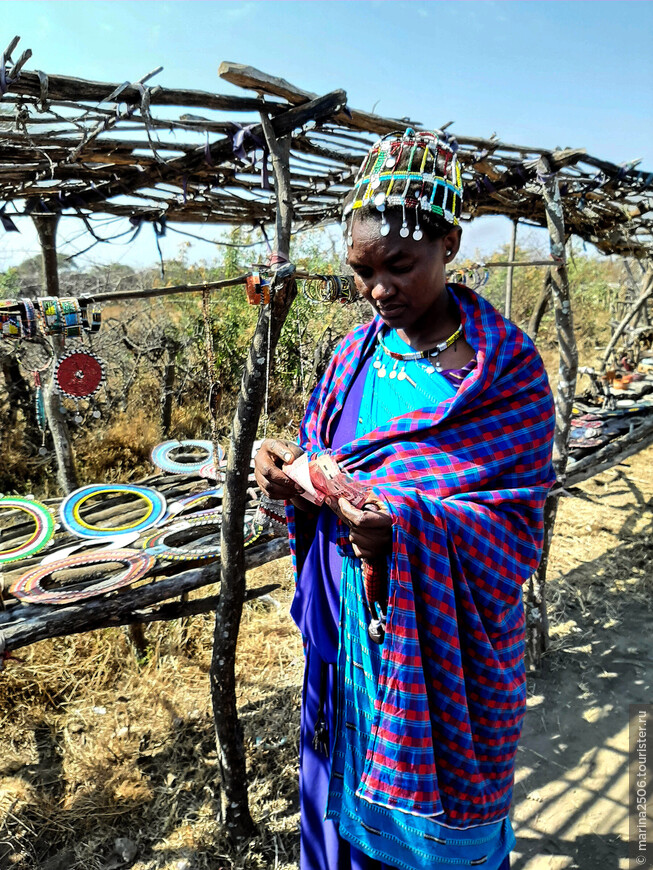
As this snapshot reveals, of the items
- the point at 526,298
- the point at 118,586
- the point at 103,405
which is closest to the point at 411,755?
the point at 118,586

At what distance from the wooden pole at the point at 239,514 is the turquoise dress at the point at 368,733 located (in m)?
0.73

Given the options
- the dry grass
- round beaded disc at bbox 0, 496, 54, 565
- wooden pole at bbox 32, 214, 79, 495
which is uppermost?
wooden pole at bbox 32, 214, 79, 495

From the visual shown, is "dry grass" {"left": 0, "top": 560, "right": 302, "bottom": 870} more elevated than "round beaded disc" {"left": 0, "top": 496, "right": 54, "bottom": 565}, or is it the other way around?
"round beaded disc" {"left": 0, "top": 496, "right": 54, "bottom": 565}

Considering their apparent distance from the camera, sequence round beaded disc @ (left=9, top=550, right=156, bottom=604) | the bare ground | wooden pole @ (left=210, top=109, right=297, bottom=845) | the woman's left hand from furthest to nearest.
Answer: the bare ground, round beaded disc @ (left=9, top=550, right=156, bottom=604), wooden pole @ (left=210, top=109, right=297, bottom=845), the woman's left hand

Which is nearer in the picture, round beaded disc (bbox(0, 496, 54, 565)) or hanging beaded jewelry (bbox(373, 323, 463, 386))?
hanging beaded jewelry (bbox(373, 323, 463, 386))

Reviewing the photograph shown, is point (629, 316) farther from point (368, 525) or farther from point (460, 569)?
point (368, 525)

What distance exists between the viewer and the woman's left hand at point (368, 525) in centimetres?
110

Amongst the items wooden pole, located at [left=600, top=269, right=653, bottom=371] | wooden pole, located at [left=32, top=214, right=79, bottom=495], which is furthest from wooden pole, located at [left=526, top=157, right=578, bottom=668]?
wooden pole, located at [left=600, top=269, right=653, bottom=371]

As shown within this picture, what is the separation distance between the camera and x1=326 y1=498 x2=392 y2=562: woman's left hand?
110 centimetres

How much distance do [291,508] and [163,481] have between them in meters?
2.63

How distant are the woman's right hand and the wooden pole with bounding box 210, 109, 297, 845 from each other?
0.67m

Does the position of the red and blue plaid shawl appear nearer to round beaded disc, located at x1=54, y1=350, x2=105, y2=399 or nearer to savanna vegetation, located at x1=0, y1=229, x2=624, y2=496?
round beaded disc, located at x1=54, y1=350, x2=105, y2=399

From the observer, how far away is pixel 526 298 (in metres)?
15.7

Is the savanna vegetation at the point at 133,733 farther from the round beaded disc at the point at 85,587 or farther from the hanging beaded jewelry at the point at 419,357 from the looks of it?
the hanging beaded jewelry at the point at 419,357
